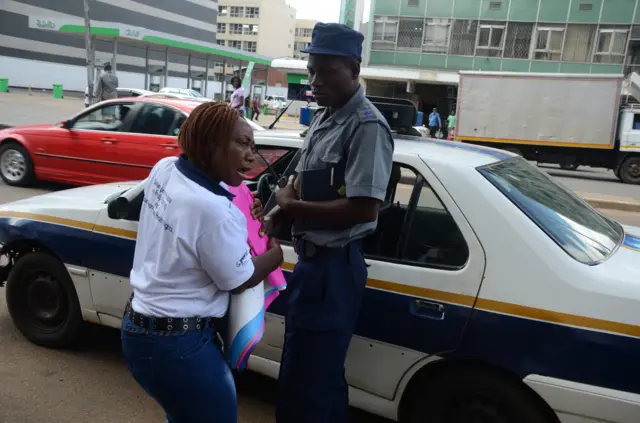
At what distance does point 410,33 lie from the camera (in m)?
31.1

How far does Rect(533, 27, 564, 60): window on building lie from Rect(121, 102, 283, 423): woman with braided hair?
3200 cm

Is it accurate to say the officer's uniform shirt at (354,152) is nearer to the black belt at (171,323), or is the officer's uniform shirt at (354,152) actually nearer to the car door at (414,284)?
the car door at (414,284)

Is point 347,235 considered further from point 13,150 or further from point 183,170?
point 13,150

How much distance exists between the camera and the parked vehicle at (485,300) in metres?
2.13

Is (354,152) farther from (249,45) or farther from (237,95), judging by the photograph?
(249,45)

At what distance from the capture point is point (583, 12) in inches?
1146

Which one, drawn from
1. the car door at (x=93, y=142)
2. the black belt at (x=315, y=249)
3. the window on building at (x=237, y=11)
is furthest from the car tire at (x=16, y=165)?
the window on building at (x=237, y=11)

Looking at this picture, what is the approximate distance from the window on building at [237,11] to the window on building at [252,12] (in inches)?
36.6

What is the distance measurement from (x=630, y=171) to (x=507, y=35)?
632 inches

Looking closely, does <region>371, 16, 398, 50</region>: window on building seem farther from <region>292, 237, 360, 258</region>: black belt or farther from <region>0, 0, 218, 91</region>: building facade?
<region>292, 237, 360, 258</region>: black belt

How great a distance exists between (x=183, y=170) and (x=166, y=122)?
5994 mm

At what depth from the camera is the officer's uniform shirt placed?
203 centimetres

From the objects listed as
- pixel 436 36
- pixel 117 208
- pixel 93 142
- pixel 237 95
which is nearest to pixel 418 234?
pixel 117 208

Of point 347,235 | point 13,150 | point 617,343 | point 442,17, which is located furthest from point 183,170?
point 442,17
